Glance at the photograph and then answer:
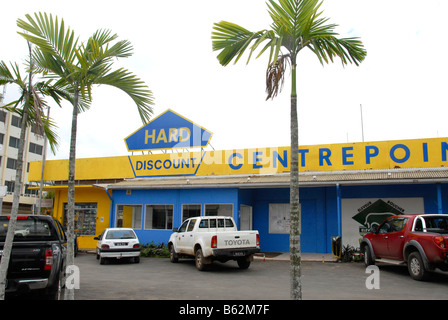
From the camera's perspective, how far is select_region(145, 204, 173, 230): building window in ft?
62.1

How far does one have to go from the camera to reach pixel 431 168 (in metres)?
15.7

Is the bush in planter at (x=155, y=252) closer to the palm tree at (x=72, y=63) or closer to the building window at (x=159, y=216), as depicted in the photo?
the building window at (x=159, y=216)

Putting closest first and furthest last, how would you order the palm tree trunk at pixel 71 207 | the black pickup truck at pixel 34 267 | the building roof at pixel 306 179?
1. the palm tree trunk at pixel 71 207
2. the black pickup truck at pixel 34 267
3. the building roof at pixel 306 179

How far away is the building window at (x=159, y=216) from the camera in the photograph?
18938 millimetres

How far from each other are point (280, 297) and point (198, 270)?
16.6 ft

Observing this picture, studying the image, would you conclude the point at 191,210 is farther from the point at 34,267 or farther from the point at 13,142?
the point at 13,142

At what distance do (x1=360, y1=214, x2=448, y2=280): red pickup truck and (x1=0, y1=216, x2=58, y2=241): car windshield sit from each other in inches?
358

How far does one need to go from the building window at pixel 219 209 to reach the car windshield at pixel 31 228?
1034 centimetres

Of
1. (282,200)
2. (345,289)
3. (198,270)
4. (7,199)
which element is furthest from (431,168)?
(7,199)

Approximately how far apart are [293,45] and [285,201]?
43.6 ft

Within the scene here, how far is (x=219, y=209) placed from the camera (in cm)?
1820

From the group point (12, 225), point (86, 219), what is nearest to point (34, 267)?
point (12, 225)

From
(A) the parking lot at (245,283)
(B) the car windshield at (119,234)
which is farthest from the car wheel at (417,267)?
(B) the car windshield at (119,234)
